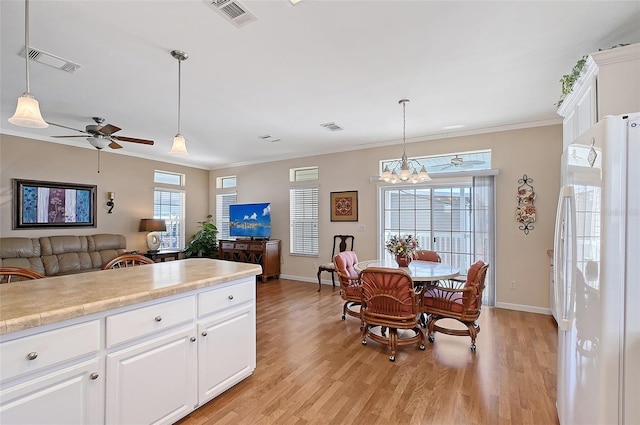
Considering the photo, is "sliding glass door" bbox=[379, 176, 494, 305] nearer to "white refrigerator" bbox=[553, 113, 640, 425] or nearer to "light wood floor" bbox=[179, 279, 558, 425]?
"light wood floor" bbox=[179, 279, 558, 425]

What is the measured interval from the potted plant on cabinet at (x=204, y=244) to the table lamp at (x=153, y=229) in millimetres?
816

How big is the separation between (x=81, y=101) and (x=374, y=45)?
3.52 meters

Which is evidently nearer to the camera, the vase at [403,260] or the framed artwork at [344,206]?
the vase at [403,260]

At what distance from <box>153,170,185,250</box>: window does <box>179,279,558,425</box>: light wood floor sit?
4.52 m

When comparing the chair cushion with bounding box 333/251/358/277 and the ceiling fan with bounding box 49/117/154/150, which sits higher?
the ceiling fan with bounding box 49/117/154/150

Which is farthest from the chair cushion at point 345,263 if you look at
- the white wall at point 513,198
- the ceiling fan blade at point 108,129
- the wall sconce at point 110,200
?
the wall sconce at point 110,200

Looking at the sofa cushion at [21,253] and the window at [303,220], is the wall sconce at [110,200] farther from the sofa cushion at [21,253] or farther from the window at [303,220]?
the window at [303,220]

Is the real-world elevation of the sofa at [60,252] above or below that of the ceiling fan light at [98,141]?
below

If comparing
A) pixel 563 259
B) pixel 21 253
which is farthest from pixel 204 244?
pixel 563 259

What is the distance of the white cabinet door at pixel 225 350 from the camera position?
2.13 m

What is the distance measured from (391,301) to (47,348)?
2.51 m

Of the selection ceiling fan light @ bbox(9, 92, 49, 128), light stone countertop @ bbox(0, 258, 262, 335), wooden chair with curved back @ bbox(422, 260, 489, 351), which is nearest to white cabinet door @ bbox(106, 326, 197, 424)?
light stone countertop @ bbox(0, 258, 262, 335)

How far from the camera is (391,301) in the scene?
295cm

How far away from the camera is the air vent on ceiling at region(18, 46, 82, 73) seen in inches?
99.7
